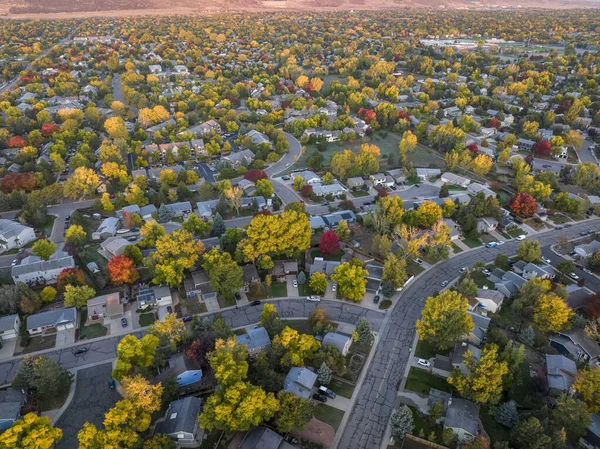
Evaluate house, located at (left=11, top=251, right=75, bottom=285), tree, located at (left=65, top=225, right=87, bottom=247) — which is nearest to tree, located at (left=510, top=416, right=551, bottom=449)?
house, located at (left=11, top=251, right=75, bottom=285)

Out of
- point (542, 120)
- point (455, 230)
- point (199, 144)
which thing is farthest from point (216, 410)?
point (542, 120)

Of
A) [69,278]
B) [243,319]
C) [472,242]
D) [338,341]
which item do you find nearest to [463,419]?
[338,341]

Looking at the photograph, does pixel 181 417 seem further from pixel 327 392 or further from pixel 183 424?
pixel 327 392

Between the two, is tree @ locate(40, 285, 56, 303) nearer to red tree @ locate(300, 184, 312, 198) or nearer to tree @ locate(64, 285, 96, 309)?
tree @ locate(64, 285, 96, 309)

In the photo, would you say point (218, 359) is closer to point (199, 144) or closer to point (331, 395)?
point (331, 395)

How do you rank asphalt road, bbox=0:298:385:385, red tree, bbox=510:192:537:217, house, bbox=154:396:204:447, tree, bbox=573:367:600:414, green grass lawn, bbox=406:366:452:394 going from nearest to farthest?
1. house, bbox=154:396:204:447
2. tree, bbox=573:367:600:414
3. green grass lawn, bbox=406:366:452:394
4. asphalt road, bbox=0:298:385:385
5. red tree, bbox=510:192:537:217

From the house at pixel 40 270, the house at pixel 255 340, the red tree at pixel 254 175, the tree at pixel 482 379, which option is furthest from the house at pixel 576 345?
the house at pixel 40 270
